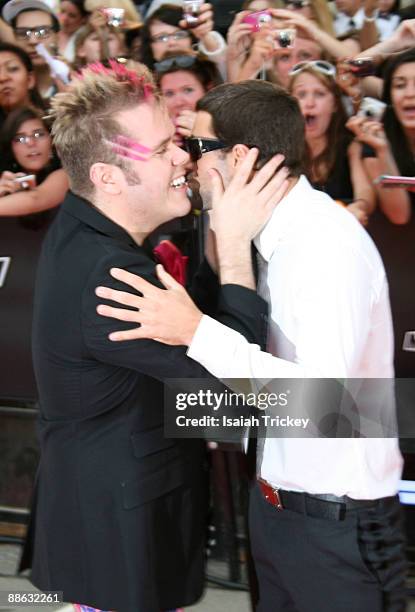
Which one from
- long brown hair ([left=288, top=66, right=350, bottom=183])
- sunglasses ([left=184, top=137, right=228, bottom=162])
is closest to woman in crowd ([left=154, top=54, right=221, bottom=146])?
long brown hair ([left=288, top=66, right=350, bottom=183])

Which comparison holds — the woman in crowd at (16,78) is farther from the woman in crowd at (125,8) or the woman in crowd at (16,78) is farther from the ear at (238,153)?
the ear at (238,153)

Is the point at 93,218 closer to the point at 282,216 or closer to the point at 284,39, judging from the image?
the point at 282,216

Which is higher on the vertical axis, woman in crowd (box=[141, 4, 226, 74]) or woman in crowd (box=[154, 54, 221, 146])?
woman in crowd (box=[141, 4, 226, 74])

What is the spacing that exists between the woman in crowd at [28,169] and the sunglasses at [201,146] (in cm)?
169

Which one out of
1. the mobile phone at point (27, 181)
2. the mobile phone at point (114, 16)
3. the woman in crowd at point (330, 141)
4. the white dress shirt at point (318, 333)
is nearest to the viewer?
the white dress shirt at point (318, 333)

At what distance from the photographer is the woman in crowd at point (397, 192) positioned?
3158 mm

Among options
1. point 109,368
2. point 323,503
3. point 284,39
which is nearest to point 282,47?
point 284,39

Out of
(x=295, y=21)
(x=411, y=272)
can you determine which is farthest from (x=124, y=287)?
(x=295, y=21)

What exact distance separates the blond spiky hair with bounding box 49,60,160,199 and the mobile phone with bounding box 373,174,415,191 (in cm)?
153

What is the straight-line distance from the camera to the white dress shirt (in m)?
1.65

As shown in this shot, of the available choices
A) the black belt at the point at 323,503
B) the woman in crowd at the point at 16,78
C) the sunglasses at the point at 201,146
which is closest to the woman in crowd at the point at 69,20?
the woman in crowd at the point at 16,78

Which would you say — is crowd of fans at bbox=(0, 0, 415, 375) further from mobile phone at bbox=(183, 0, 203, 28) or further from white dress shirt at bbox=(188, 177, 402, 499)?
white dress shirt at bbox=(188, 177, 402, 499)

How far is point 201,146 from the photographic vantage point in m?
1.96

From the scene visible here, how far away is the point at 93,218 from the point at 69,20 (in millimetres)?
2630
